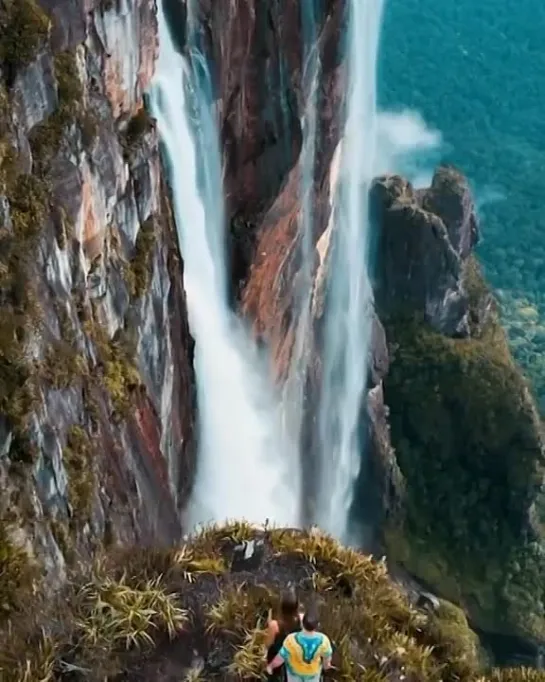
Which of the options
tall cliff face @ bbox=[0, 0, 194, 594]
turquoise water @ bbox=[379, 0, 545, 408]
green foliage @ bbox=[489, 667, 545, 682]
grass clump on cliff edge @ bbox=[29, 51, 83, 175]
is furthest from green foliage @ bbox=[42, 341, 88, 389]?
turquoise water @ bbox=[379, 0, 545, 408]

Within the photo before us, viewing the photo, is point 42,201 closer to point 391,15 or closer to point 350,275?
point 350,275

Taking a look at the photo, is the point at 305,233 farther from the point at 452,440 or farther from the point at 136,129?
the point at 452,440

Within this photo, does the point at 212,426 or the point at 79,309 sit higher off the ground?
the point at 79,309

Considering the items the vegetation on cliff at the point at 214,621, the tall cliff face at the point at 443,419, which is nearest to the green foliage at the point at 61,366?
the vegetation on cliff at the point at 214,621

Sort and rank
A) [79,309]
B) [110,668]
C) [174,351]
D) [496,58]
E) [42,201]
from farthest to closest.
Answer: [496,58]
[174,351]
[79,309]
[42,201]
[110,668]

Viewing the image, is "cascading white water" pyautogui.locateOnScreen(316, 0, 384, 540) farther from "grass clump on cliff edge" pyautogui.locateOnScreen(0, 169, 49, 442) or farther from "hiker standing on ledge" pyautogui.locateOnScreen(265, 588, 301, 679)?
"hiker standing on ledge" pyautogui.locateOnScreen(265, 588, 301, 679)

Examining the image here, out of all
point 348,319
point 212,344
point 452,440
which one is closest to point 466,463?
point 452,440

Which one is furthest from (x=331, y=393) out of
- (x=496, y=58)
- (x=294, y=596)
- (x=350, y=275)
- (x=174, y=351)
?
(x=496, y=58)
